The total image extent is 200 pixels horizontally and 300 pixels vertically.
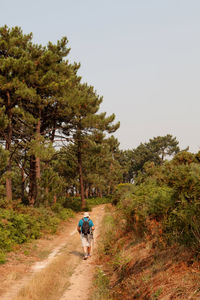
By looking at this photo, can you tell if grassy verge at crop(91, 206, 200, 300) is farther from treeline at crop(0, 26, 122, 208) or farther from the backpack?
treeline at crop(0, 26, 122, 208)

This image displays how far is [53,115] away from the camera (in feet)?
84.3

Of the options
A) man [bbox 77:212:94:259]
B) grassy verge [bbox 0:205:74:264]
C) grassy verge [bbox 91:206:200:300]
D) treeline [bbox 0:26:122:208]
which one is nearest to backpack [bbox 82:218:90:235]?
man [bbox 77:212:94:259]

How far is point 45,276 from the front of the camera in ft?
26.1

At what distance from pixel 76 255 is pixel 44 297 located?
4665 millimetres

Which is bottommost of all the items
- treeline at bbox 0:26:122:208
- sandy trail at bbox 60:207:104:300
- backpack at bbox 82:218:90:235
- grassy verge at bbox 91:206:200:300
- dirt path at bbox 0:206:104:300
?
sandy trail at bbox 60:207:104:300

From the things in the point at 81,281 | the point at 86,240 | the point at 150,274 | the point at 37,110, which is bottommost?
the point at 81,281

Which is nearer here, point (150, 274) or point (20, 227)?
point (150, 274)

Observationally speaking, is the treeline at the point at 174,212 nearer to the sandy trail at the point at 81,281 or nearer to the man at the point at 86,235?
the man at the point at 86,235

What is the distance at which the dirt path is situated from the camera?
6.79 m

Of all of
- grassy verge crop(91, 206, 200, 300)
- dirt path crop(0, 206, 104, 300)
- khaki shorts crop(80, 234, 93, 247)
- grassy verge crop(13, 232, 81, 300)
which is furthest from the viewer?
khaki shorts crop(80, 234, 93, 247)

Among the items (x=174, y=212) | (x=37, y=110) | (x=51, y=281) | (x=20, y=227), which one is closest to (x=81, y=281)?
(x=51, y=281)

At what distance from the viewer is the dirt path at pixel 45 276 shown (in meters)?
6.79

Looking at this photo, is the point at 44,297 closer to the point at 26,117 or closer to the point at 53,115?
the point at 26,117

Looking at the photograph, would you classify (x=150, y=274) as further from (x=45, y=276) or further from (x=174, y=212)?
(x=45, y=276)
